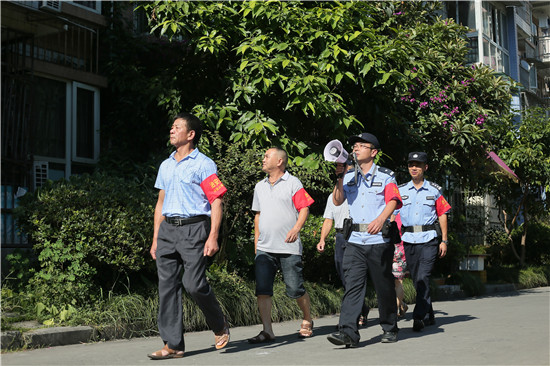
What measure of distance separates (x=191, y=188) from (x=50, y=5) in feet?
25.0

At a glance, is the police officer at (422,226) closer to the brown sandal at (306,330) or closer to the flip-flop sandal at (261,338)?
the brown sandal at (306,330)

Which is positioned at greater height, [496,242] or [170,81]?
[170,81]


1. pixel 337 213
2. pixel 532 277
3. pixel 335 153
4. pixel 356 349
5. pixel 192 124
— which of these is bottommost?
pixel 532 277

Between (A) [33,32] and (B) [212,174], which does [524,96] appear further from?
(B) [212,174]

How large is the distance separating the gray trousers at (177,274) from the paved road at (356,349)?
299 mm

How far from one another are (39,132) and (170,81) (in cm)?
265

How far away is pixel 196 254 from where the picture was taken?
6.55 meters

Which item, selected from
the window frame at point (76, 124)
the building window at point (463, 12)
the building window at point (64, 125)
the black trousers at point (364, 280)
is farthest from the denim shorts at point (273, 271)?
the building window at point (463, 12)

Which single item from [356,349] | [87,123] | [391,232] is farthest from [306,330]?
[87,123]

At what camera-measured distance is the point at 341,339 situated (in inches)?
274

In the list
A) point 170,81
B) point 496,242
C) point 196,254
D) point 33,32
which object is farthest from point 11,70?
point 496,242

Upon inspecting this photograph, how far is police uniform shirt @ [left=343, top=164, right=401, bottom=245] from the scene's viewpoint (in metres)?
7.30

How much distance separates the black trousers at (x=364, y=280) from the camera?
7.11 m

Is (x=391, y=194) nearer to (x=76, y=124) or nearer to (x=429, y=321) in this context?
(x=429, y=321)
